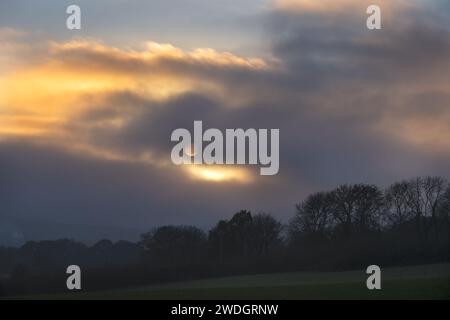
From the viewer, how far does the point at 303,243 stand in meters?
81.2

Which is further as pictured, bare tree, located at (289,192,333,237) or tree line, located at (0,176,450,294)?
bare tree, located at (289,192,333,237)

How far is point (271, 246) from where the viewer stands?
80.1 meters

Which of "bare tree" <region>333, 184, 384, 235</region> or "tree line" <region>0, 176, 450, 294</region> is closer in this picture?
"tree line" <region>0, 176, 450, 294</region>

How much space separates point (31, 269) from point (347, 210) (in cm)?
4089

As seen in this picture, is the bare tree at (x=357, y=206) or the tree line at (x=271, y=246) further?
the bare tree at (x=357, y=206)

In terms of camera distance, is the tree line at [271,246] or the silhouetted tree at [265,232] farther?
the silhouetted tree at [265,232]

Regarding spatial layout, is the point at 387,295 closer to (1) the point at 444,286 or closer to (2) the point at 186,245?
(1) the point at 444,286

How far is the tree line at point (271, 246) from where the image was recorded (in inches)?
2333

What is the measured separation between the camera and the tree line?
59250 millimetres

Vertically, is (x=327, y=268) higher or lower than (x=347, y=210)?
lower
